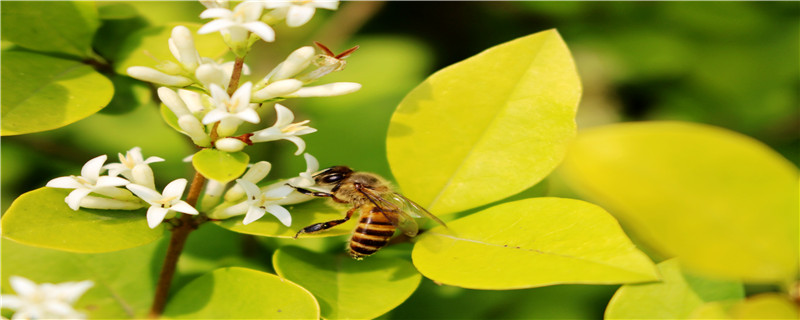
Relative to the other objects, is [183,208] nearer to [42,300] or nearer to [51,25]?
[42,300]

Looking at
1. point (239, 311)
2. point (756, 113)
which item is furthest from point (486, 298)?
point (756, 113)

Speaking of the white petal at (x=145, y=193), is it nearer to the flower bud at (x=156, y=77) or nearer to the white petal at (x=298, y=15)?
the flower bud at (x=156, y=77)

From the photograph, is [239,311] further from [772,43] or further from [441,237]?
[772,43]

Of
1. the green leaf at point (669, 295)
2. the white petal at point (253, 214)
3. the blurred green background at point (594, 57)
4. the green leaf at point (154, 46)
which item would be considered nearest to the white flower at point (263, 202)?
the white petal at point (253, 214)

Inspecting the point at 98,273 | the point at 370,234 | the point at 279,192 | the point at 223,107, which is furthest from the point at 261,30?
the point at 98,273

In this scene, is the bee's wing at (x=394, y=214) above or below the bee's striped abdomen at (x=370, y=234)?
above
